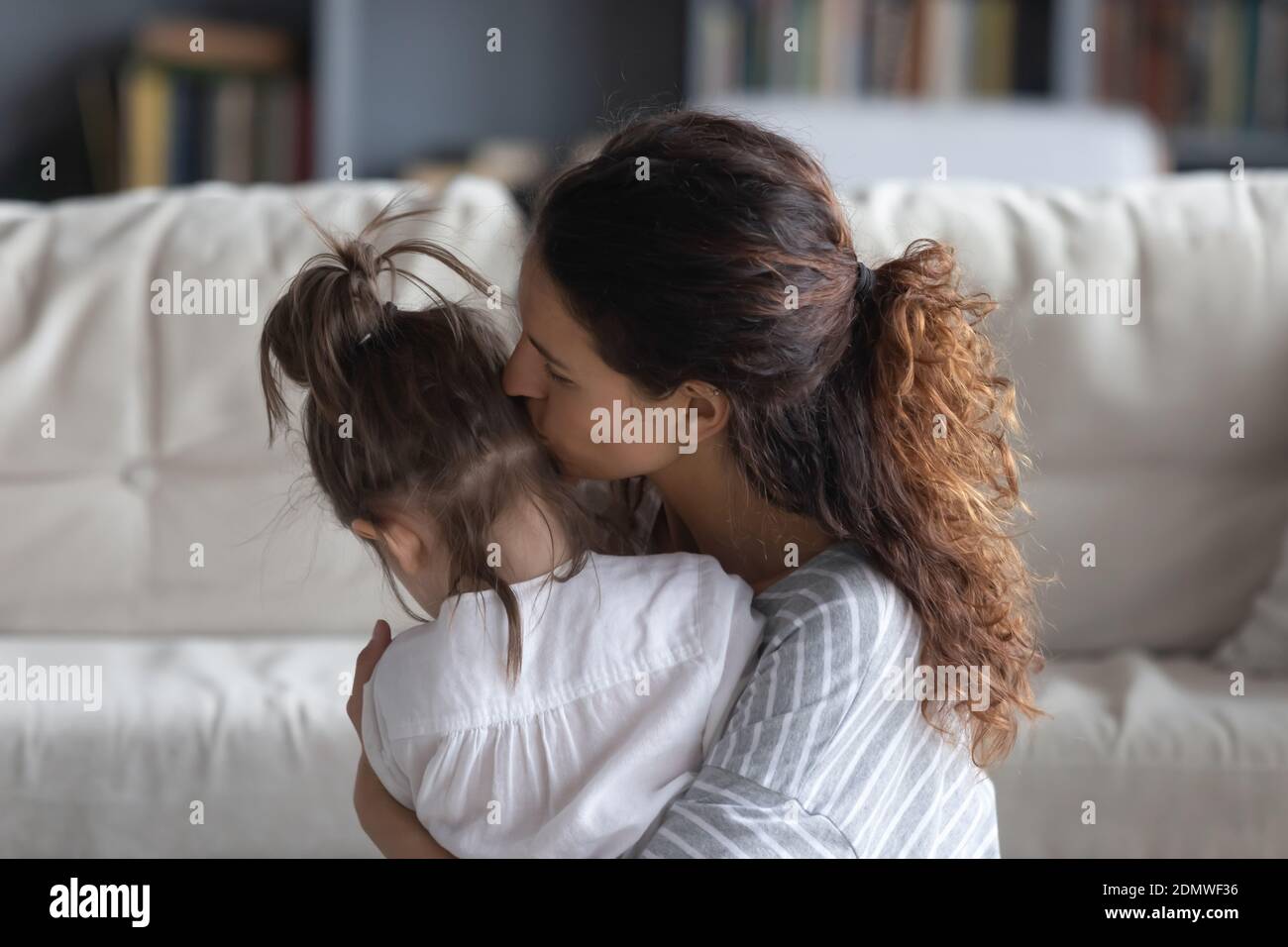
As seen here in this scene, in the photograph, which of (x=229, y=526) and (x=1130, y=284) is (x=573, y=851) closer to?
(x=229, y=526)

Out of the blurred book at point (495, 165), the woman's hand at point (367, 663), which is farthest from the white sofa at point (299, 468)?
the blurred book at point (495, 165)

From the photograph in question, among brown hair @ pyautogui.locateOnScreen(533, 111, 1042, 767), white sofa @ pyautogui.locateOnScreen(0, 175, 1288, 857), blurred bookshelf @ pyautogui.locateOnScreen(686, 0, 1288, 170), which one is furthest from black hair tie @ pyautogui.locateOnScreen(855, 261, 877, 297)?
blurred bookshelf @ pyautogui.locateOnScreen(686, 0, 1288, 170)

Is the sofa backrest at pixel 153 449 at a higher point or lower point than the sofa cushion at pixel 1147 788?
higher

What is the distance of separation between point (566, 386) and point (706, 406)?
0.09 metres

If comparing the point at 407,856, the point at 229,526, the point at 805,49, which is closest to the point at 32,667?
the point at 229,526

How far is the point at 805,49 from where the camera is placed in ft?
10.00

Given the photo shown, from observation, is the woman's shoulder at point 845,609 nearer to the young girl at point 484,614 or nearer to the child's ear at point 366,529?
the young girl at point 484,614

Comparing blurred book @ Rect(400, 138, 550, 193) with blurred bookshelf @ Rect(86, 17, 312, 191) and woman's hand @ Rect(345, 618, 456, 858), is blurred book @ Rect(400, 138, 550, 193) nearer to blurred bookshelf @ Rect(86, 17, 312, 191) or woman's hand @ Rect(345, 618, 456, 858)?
blurred bookshelf @ Rect(86, 17, 312, 191)

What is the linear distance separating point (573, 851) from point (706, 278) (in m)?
0.35

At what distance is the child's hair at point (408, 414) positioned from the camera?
776mm

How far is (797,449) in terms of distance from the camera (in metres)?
0.86

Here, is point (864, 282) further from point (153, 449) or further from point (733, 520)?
point (153, 449)

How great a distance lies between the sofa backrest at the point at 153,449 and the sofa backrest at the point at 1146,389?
57 cm

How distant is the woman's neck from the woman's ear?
0.10ft
